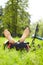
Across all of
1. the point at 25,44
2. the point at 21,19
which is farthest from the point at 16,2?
the point at 25,44

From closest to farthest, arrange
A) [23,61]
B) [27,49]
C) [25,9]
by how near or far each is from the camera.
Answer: [23,61] → [27,49] → [25,9]

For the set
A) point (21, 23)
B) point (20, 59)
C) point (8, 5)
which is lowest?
point (21, 23)

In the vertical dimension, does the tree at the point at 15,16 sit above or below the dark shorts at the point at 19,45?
below

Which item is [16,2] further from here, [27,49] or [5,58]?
[5,58]

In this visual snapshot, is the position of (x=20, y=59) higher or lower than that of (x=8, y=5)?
higher

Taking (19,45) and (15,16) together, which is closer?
(19,45)

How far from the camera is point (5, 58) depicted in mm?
3951

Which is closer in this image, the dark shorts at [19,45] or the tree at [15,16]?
the dark shorts at [19,45]

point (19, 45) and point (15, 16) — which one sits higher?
point (19, 45)

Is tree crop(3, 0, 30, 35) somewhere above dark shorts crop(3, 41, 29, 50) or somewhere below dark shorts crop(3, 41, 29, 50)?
below

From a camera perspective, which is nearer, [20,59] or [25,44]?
[20,59]

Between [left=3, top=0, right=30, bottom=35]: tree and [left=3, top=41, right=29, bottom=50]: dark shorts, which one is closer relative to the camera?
[left=3, top=41, right=29, bottom=50]: dark shorts

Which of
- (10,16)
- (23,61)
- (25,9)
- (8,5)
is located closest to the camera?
(23,61)

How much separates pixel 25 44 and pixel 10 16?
388 inches
